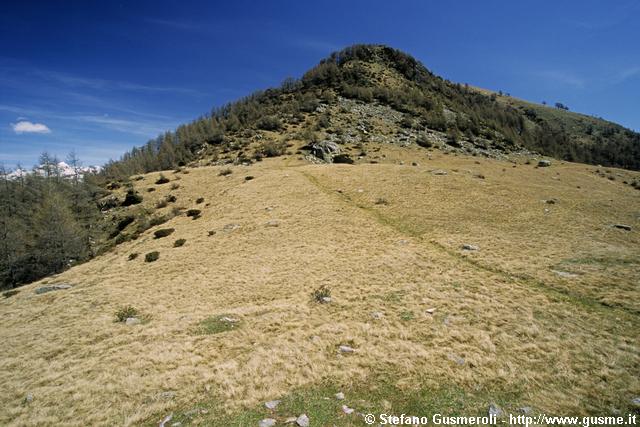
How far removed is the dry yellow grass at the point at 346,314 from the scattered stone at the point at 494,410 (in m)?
0.91

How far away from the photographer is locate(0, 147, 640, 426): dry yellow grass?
33.2 ft

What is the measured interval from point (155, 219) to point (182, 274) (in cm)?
2420

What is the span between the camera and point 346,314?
14898 millimetres

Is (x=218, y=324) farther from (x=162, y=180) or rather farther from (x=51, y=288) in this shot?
(x=162, y=180)

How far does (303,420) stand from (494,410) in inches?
230

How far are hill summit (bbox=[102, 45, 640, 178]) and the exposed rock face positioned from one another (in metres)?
0.42

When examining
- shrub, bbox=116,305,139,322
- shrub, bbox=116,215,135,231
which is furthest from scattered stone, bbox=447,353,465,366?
shrub, bbox=116,215,135,231

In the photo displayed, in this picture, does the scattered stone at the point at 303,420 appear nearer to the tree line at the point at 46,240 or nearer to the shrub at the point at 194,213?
the shrub at the point at 194,213

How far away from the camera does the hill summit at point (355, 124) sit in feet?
301

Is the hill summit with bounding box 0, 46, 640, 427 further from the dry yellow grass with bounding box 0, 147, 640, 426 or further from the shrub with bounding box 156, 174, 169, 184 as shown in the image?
the shrub with bounding box 156, 174, 169, 184

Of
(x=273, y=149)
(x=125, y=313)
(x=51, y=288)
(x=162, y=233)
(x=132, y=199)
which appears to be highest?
(x=273, y=149)

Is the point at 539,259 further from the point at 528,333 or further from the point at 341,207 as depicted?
the point at 341,207

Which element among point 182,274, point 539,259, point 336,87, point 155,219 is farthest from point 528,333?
point 336,87

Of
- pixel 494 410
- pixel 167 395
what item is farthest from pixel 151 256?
pixel 494 410
